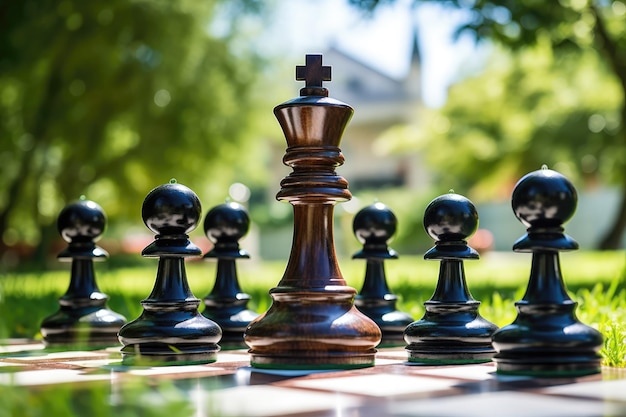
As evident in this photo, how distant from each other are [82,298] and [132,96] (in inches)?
610

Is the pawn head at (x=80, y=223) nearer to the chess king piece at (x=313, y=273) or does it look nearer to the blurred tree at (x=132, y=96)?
the chess king piece at (x=313, y=273)

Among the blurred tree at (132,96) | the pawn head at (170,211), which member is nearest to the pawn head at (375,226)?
the pawn head at (170,211)

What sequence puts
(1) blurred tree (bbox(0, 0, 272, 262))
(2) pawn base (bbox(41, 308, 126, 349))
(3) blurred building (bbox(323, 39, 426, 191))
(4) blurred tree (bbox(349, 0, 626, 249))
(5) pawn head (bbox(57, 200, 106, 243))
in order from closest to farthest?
(2) pawn base (bbox(41, 308, 126, 349)) < (5) pawn head (bbox(57, 200, 106, 243)) < (4) blurred tree (bbox(349, 0, 626, 249)) < (1) blurred tree (bbox(0, 0, 272, 262)) < (3) blurred building (bbox(323, 39, 426, 191))

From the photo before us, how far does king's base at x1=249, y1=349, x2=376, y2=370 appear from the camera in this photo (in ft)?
9.62

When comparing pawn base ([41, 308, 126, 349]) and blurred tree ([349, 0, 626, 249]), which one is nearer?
pawn base ([41, 308, 126, 349])

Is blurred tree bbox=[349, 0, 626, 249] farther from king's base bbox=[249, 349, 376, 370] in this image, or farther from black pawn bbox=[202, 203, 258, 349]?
king's base bbox=[249, 349, 376, 370]

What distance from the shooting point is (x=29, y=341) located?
4.45 meters

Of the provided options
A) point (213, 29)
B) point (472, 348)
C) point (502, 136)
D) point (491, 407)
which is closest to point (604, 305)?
point (472, 348)

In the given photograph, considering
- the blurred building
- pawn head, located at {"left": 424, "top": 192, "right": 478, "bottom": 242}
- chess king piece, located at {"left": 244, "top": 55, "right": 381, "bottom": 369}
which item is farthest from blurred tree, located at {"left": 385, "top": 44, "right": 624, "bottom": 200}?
chess king piece, located at {"left": 244, "top": 55, "right": 381, "bottom": 369}

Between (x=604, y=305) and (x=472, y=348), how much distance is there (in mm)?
1873

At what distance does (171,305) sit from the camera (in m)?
3.23

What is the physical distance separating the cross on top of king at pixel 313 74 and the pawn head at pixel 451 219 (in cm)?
59

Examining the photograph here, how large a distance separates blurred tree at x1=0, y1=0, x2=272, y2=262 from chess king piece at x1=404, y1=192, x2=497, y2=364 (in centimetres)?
1282

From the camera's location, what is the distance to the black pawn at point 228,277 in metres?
3.95
